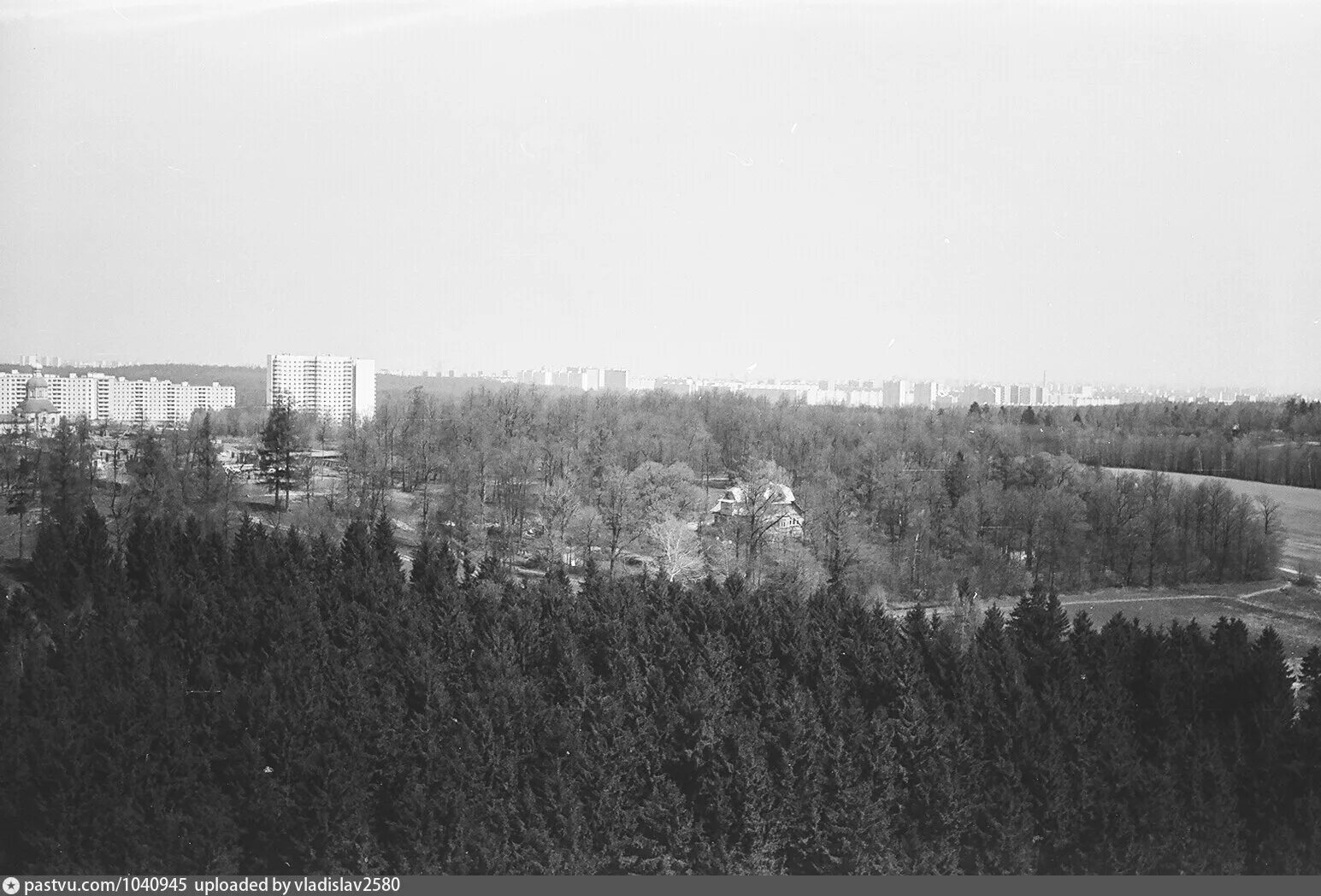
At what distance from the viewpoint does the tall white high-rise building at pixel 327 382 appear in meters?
24.1

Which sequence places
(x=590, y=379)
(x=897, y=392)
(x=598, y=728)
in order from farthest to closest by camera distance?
Answer: (x=897, y=392), (x=590, y=379), (x=598, y=728)

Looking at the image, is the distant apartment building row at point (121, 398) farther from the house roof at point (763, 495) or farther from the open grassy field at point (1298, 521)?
the open grassy field at point (1298, 521)

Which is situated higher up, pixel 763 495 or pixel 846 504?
pixel 763 495

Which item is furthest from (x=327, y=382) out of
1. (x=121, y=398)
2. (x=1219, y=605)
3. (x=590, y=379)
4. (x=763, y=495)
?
(x=1219, y=605)

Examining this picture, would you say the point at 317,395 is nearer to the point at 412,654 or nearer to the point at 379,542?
the point at 379,542

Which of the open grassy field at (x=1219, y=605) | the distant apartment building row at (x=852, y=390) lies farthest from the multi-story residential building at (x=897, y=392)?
the open grassy field at (x=1219, y=605)

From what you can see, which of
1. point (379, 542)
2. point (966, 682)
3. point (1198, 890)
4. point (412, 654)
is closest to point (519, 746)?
point (412, 654)

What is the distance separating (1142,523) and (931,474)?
3.88 metres

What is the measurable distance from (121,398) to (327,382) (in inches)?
185

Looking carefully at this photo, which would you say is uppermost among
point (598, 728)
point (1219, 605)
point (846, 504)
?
point (846, 504)

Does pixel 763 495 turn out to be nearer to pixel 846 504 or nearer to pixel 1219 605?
pixel 846 504

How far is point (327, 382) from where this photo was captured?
83.4 feet

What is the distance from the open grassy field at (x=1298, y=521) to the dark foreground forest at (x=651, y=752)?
31.2 ft

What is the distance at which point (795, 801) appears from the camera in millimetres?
5672
